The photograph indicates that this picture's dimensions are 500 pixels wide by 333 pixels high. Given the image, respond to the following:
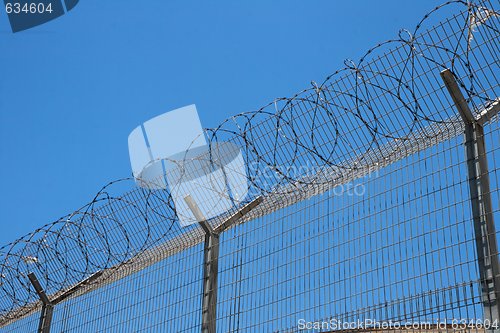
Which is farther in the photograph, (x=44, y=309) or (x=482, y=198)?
(x=44, y=309)

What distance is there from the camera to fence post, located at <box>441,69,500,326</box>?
418 centimetres

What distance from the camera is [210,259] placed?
615 cm

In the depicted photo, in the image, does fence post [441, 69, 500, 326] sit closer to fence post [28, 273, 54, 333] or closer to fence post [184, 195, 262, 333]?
fence post [184, 195, 262, 333]

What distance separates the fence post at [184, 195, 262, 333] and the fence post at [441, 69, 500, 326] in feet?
5.85

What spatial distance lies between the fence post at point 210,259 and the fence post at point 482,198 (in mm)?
1782

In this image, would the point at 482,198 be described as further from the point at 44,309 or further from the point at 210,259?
the point at 44,309

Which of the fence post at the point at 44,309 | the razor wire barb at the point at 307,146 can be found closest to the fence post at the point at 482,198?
the razor wire barb at the point at 307,146

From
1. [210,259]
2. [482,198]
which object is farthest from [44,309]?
[482,198]

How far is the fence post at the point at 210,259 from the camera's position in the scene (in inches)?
234

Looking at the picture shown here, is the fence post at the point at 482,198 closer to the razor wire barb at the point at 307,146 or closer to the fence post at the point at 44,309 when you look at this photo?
the razor wire barb at the point at 307,146

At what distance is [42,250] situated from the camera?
754 centimetres

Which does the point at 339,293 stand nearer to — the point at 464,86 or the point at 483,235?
the point at 483,235

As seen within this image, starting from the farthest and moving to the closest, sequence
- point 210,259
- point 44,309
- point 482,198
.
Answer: point 44,309 < point 210,259 < point 482,198

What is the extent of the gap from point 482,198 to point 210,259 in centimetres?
238
